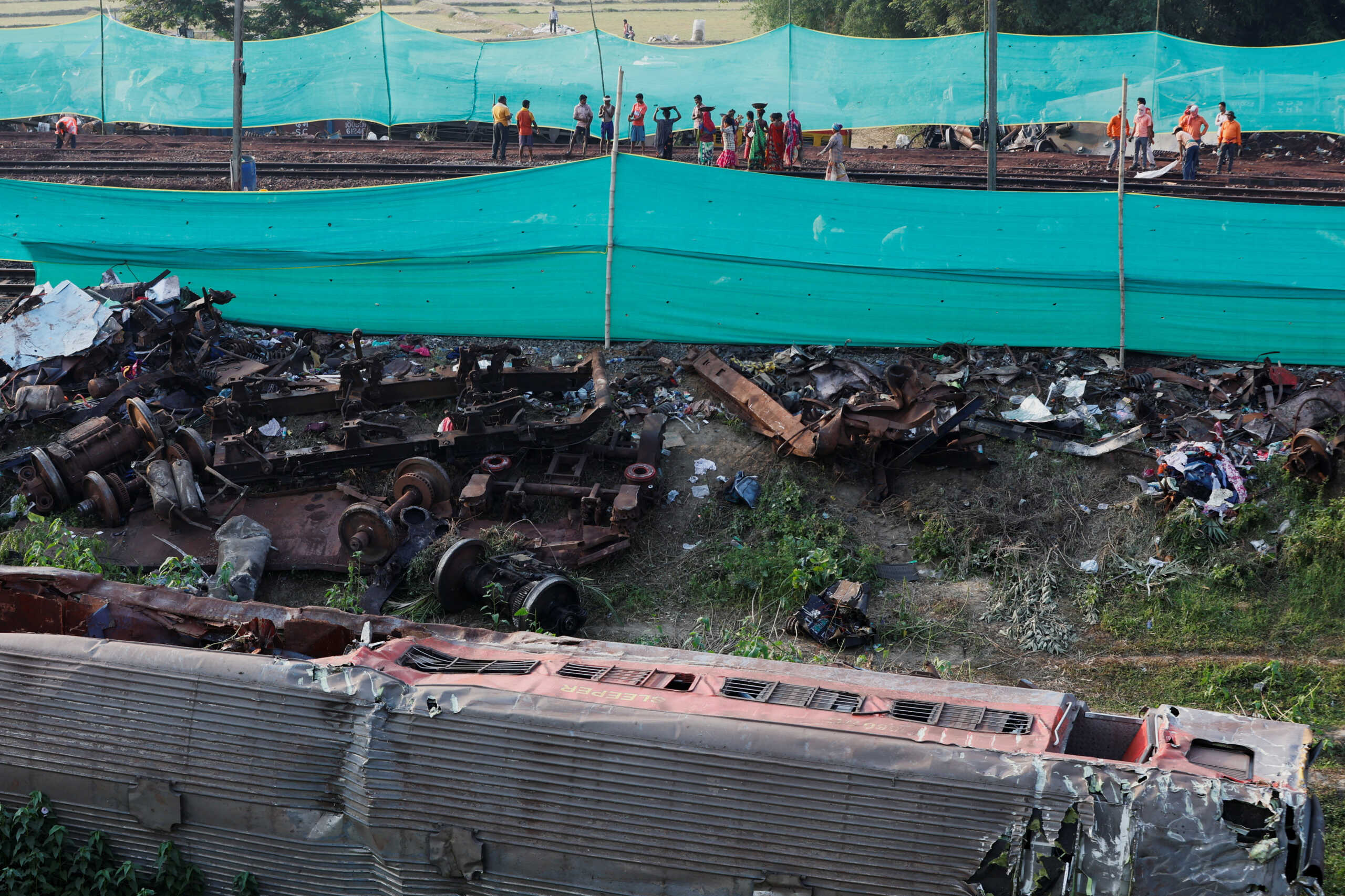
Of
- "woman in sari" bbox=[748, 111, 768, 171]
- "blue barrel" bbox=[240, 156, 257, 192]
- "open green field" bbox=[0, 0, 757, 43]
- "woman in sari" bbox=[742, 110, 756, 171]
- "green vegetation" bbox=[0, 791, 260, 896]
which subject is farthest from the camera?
"open green field" bbox=[0, 0, 757, 43]

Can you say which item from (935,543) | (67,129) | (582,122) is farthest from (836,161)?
(67,129)

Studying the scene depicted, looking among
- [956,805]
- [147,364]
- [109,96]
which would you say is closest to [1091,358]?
[956,805]

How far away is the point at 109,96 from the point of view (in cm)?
2136

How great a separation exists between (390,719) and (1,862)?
6.22 feet

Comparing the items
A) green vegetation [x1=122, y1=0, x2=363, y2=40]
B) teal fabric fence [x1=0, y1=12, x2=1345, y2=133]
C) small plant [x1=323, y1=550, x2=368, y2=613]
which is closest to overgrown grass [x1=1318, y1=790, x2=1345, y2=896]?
small plant [x1=323, y1=550, x2=368, y2=613]

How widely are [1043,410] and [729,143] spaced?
1069 cm

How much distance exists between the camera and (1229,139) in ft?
60.1

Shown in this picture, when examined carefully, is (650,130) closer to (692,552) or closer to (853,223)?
(853,223)

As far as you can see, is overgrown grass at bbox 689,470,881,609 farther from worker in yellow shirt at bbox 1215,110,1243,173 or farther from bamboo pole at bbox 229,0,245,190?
worker in yellow shirt at bbox 1215,110,1243,173

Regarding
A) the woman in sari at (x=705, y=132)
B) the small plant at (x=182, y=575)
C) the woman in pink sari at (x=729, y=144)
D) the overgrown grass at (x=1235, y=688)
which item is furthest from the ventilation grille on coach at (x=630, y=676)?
the woman in sari at (x=705, y=132)

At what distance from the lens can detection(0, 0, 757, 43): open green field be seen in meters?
53.7

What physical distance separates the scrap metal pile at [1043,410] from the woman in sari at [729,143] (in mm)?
8663

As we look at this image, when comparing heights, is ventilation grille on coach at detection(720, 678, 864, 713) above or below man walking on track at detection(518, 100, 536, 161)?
below

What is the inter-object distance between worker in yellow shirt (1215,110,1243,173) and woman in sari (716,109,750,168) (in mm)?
8196
